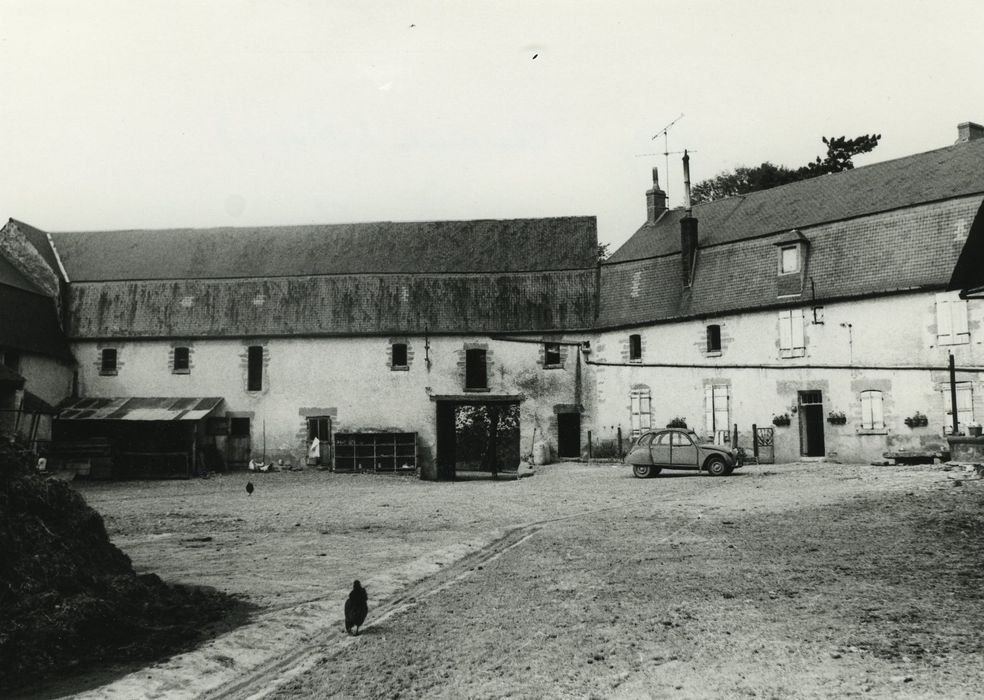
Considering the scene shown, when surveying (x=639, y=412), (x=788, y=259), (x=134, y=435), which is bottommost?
(x=134, y=435)

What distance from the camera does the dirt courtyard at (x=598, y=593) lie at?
7133 mm

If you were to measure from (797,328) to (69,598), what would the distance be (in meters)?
25.4

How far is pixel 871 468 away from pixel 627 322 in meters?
12.4

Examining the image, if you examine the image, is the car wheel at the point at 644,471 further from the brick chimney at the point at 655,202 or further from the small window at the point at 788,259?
the brick chimney at the point at 655,202

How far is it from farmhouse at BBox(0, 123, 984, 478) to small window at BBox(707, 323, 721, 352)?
12 cm

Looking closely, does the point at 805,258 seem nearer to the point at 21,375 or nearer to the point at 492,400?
the point at 492,400

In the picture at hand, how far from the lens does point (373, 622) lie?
905cm

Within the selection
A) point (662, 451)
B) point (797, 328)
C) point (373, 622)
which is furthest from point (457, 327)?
point (373, 622)

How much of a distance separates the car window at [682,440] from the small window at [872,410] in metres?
6.74

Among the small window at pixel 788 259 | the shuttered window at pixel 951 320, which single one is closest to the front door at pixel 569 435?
the small window at pixel 788 259

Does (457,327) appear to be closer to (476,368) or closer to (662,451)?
(476,368)

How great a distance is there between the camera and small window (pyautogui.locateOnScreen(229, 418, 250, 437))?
1394 inches

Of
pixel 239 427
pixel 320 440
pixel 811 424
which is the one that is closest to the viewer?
pixel 811 424

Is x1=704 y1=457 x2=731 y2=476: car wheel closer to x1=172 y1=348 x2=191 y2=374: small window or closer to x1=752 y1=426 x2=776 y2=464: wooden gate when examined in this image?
x1=752 y1=426 x2=776 y2=464: wooden gate
